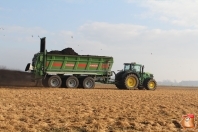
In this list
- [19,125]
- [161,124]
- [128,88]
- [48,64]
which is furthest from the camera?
[128,88]

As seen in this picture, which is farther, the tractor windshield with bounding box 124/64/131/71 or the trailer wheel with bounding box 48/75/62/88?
the tractor windshield with bounding box 124/64/131/71

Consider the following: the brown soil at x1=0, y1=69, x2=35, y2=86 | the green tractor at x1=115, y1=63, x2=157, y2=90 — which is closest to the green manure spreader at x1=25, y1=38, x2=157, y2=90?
the green tractor at x1=115, y1=63, x2=157, y2=90

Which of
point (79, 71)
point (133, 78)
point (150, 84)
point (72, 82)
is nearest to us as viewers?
point (72, 82)

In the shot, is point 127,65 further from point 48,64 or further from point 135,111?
point 135,111

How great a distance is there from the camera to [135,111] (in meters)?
10.3

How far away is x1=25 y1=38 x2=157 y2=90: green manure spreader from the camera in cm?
2131

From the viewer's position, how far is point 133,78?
23172 millimetres

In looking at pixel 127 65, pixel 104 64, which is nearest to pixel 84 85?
pixel 104 64

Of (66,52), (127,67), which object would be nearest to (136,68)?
(127,67)

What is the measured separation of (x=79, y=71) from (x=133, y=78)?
420cm

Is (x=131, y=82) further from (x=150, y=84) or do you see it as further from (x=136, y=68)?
(x=150, y=84)

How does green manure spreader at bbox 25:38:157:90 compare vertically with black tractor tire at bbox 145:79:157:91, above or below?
above

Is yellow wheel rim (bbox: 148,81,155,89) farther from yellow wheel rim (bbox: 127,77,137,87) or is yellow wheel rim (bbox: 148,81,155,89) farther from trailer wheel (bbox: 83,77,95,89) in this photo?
trailer wheel (bbox: 83,77,95,89)

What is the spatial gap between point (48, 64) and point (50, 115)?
488 inches
